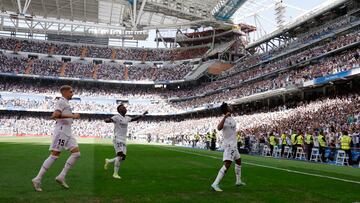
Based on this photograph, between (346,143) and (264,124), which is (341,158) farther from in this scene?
(264,124)

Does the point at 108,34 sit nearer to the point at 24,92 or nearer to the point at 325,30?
the point at 24,92

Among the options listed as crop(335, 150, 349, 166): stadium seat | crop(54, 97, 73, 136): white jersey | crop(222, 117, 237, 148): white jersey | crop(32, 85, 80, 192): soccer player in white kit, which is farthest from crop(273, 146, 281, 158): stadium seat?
crop(54, 97, 73, 136): white jersey

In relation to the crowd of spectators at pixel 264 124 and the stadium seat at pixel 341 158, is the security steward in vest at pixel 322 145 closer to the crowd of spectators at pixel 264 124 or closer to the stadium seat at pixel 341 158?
the crowd of spectators at pixel 264 124

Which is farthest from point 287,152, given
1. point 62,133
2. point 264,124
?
point 62,133

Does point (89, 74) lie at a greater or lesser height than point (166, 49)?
→ lesser

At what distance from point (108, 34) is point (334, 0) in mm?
50551

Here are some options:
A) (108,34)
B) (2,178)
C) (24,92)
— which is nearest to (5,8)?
(24,92)

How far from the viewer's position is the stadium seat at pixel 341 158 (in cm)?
2017

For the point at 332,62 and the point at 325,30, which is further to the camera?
the point at 325,30

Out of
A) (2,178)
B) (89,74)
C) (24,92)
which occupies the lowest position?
(2,178)

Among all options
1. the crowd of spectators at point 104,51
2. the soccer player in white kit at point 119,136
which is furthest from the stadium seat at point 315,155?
the crowd of spectators at point 104,51

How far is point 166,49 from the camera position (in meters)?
86.0

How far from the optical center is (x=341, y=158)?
2095 cm

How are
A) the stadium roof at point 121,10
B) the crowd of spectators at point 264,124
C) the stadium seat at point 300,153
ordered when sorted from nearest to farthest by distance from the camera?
1. the stadium seat at point 300,153
2. the crowd of spectators at point 264,124
3. the stadium roof at point 121,10
